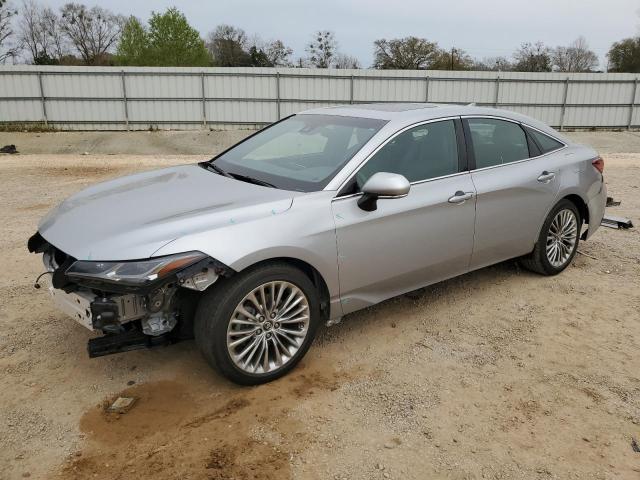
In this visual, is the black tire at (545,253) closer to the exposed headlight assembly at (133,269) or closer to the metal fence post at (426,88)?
the exposed headlight assembly at (133,269)

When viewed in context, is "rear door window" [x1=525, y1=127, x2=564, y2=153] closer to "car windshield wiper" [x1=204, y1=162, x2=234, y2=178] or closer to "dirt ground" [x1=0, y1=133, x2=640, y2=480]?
"dirt ground" [x1=0, y1=133, x2=640, y2=480]

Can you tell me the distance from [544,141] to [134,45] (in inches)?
1976

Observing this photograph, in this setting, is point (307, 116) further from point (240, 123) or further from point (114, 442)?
point (240, 123)

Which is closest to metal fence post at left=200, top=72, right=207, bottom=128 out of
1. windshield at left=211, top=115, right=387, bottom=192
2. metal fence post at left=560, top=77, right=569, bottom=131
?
metal fence post at left=560, top=77, right=569, bottom=131

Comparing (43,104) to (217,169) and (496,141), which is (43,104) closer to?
(217,169)

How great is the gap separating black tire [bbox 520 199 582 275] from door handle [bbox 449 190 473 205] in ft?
3.78

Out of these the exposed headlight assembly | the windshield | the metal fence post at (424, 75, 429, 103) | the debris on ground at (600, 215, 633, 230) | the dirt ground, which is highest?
Result: the metal fence post at (424, 75, 429, 103)

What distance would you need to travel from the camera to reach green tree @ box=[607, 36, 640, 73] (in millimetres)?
44219

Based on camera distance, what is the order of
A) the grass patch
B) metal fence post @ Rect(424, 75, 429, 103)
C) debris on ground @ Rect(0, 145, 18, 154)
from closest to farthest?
debris on ground @ Rect(0, 145, 18, 154)
the grass patch
metal fence post @ Rect(424, 75, 429, 103)

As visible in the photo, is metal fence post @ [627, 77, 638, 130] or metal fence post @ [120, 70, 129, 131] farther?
metal fence post @ [627, 77, 638, 130]

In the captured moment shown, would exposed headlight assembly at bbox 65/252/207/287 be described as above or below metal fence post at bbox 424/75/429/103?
below

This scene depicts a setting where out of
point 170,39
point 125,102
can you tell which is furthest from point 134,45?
point 125,102

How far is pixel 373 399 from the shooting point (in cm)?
316

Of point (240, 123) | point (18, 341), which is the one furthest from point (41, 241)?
point (240, 123)
